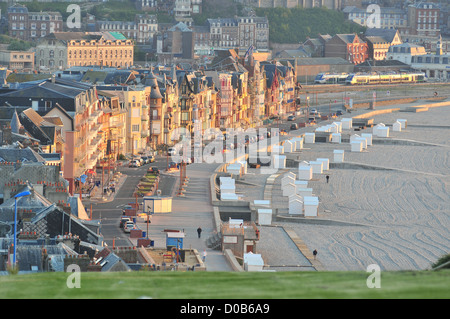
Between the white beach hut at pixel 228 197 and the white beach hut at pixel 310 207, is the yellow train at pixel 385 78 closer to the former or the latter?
the white beach hut at pixel 228 197

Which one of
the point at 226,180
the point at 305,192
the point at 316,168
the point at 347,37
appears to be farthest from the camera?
the point at 347,37

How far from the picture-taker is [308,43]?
189500 mm

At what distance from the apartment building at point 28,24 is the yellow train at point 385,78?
46183 mm

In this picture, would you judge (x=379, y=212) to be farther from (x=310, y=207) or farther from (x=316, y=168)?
(x=316, y=168)

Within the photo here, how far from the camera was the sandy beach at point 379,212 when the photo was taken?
43.0 m

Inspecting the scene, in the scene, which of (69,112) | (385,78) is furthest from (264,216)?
(385,78)

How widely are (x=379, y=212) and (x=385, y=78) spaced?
123 meters

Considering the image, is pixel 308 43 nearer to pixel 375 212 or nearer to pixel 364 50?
pixel 364 50

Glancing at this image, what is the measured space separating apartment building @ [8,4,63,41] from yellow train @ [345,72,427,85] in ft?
152

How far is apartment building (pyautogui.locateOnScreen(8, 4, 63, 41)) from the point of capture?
6452 inches

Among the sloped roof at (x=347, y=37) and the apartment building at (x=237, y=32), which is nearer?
the apartment building at (x=237, y=32)

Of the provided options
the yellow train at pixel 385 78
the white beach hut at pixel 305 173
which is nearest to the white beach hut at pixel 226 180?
the white beach hut at pixel 305 173

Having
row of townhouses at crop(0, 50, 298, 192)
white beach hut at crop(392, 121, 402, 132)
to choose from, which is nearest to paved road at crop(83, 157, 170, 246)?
row of townhouses at crop(0, 50, 298, 192)

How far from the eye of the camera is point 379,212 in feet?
180
